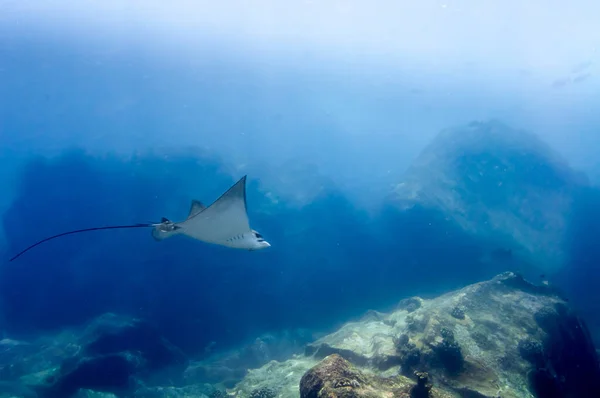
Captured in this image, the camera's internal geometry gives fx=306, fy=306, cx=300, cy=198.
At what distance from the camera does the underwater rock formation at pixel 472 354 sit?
5.93 metres

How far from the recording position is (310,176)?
3522cm

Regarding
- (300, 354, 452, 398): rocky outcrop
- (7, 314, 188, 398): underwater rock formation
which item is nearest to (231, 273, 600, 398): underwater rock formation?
(300, 354, 452, 398): rocky outcrop

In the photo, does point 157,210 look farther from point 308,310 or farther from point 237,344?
point 308,310

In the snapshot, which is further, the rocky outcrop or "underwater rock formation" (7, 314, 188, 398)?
"underwater rock formation" (7, 314, 188, 398)

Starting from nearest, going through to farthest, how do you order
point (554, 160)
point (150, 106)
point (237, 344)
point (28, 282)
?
point (237, 344) < point (28, 282) < point (554, 160) < point (150, 106)

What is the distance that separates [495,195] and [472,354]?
28.1 metres

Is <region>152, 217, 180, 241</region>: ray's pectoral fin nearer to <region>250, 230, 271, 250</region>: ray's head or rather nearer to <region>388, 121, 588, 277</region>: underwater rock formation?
<region>250, 230, 271, 250</region>: ray's head

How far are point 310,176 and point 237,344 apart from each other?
1916cm

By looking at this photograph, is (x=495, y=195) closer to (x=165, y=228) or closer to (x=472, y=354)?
(x=472, y=354)

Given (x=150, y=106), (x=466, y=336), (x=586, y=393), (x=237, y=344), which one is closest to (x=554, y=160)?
(x=586, y=393)

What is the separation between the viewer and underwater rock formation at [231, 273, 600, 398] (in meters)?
5.93

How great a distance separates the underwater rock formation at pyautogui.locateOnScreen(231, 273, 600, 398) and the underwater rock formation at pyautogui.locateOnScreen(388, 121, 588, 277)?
16341mm

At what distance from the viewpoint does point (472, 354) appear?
898cm

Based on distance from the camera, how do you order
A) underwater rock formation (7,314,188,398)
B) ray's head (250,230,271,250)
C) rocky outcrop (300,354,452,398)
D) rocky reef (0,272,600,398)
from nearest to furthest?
rocky outcrop (300,354,452,398) → ray's head (250,230,271,250) → rocky reef (0,272,600,398) → underwater rock formation (7,314,188,398)
